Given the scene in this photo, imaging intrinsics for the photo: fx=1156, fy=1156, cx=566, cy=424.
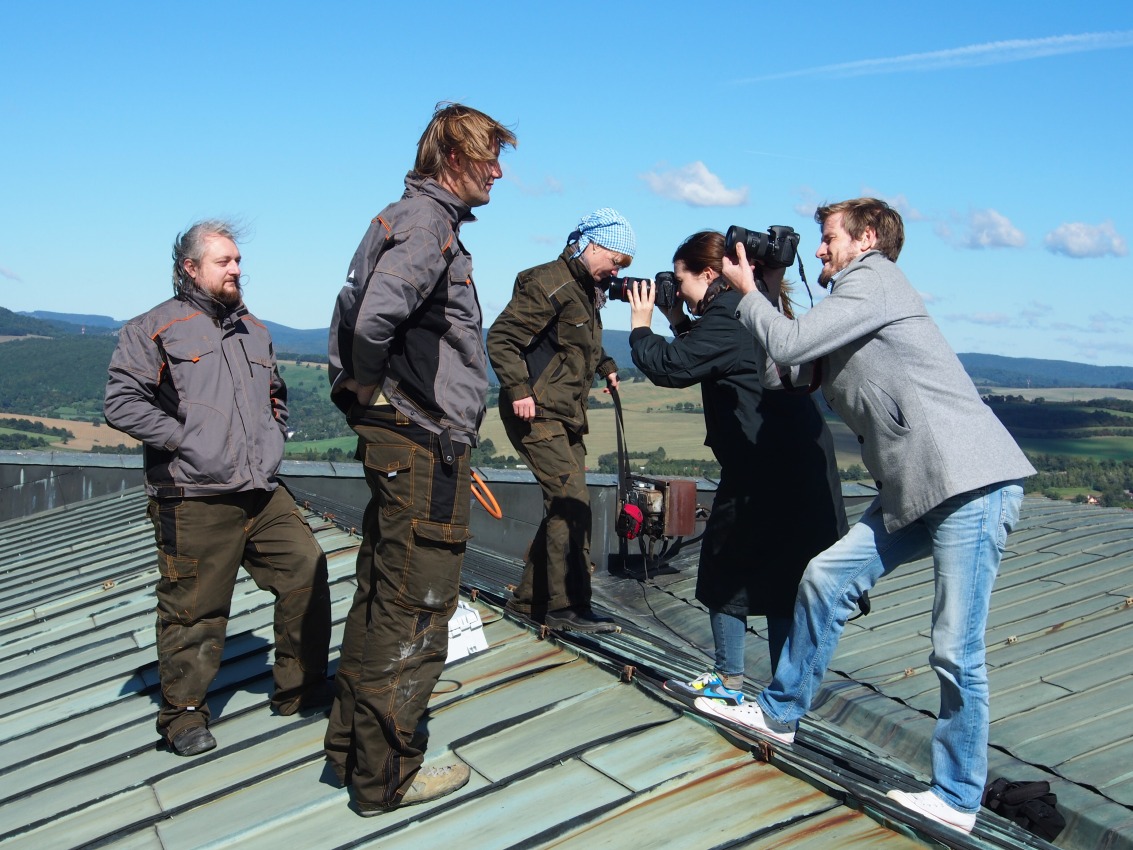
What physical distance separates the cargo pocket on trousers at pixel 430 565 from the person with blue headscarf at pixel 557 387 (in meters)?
2.23

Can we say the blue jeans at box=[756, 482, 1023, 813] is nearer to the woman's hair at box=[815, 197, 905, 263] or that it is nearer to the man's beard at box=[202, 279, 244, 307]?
the woman's hair at box=[815, 197, 905, 263]

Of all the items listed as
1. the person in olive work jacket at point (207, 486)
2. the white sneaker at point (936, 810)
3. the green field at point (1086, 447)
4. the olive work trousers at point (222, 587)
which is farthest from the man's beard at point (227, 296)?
the green field at point (1086, 447)

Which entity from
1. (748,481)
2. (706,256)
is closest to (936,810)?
(748,481)

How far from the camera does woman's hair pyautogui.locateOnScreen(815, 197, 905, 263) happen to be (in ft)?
11.8

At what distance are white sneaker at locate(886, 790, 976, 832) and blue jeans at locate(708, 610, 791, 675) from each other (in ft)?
3.65

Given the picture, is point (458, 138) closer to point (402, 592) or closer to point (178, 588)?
point (402, 592)

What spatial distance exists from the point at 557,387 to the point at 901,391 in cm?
255

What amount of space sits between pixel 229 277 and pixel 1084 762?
3.94 meters

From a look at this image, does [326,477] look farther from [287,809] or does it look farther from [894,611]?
[287,809]

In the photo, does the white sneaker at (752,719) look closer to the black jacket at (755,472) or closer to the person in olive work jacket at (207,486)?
the black jacket at (755,472)

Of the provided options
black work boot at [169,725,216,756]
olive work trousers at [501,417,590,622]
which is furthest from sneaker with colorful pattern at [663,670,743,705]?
black work boot at [169,725,216,756]

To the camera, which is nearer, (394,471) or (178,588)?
(394,471)

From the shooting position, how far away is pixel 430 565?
3328mm

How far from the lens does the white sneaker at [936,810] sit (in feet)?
10.7
